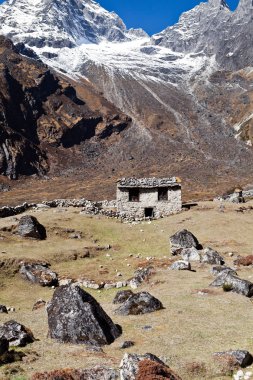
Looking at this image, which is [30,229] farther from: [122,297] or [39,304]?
[122,297]

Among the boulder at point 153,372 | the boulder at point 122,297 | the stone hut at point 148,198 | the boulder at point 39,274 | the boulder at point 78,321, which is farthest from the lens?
the stone hut at point 148,198

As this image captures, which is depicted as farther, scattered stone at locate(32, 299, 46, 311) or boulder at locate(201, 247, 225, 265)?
boulder at locate(201, 247, 225, 265)

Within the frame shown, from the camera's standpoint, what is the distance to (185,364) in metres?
13.1

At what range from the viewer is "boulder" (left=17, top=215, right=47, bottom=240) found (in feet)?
117

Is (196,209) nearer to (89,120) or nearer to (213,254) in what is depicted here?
(213,254)

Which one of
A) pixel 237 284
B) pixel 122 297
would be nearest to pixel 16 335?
pixel 122 297

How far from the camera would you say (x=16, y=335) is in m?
15.1

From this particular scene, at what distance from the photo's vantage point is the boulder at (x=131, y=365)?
11.7m

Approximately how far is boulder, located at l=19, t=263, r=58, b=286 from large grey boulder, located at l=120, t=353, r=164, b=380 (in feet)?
51.5

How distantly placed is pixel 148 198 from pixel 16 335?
112 feet

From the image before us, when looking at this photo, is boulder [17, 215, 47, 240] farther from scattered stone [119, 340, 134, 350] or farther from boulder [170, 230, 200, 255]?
scattered stone [119, 340, 134, 350]

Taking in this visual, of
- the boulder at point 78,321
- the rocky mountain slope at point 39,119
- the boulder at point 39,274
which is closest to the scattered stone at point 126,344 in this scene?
the boulder at point 78,321

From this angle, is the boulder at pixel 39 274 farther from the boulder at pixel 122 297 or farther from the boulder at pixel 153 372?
the boulder at pixel 153 372

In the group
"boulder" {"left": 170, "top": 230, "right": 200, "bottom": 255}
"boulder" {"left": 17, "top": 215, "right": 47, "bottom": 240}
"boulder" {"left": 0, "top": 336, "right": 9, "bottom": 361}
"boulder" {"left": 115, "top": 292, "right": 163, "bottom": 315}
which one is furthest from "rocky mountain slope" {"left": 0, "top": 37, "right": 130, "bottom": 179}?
"boulder" {"left": 0, "top": 336, "right": 9, "bottom": 361}
